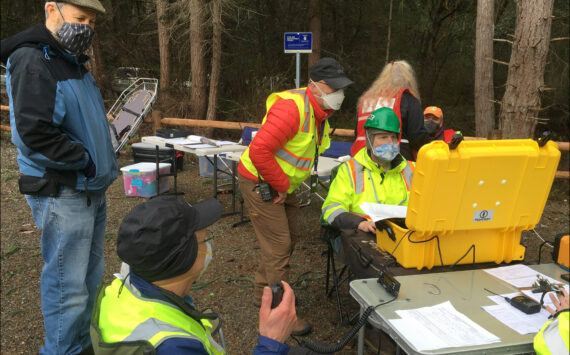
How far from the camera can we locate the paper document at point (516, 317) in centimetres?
160

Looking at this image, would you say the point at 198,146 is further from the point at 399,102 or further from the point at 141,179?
the point at 399,102

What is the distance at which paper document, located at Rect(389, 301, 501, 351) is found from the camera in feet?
4.88

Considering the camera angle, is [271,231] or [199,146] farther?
[199,146]

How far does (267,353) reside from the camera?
4.47 feet

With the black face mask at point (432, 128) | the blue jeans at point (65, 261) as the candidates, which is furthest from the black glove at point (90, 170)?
the black face mask at point (432, 128)

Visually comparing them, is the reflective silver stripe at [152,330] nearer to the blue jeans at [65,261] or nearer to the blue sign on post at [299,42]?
the blue jeans at [65,261]

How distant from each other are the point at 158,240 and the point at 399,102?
2.81 metres

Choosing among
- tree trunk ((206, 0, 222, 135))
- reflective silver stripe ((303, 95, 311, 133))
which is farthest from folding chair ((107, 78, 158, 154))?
reflective silver stripe ((303, 95, 311, 133))

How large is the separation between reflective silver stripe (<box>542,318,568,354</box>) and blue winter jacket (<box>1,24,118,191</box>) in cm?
221

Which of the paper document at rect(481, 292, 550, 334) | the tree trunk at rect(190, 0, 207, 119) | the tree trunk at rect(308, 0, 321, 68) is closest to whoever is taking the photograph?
the paper document at rect(481, 292, 550, 334)

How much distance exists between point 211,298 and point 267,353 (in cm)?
245

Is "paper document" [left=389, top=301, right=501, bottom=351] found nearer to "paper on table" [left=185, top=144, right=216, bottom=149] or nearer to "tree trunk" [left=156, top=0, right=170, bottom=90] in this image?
"paper on table" [left=185, top=144, right=216, bottom=149]

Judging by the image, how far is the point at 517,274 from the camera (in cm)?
204

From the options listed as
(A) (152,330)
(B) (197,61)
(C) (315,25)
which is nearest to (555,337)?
(A) (152,330)
